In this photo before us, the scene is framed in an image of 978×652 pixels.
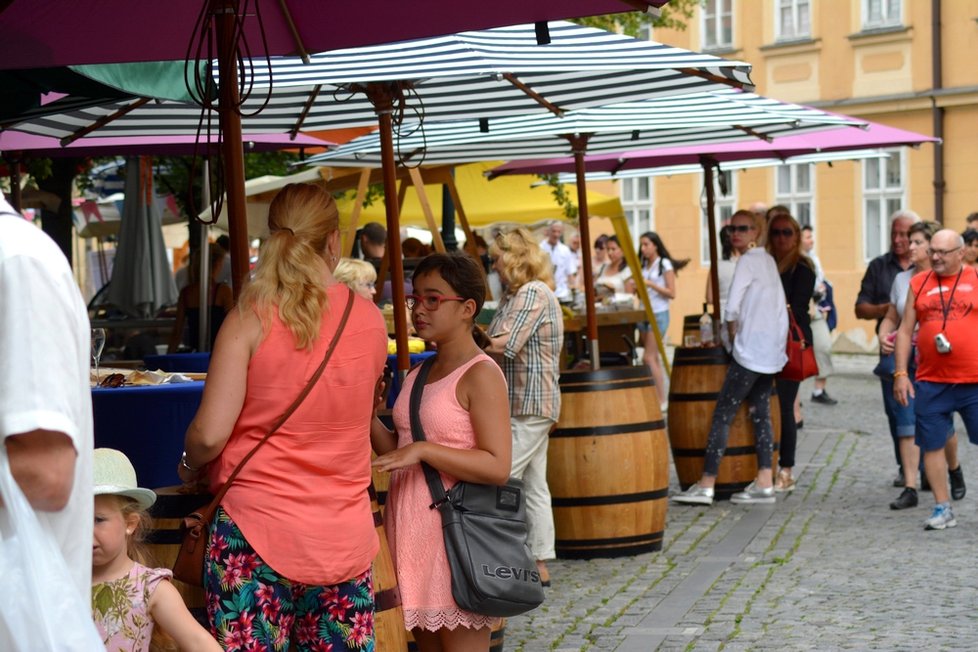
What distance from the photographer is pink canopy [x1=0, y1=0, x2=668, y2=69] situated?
4766 millimetres

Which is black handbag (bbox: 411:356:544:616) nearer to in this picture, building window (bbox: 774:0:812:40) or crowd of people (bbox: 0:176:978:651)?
crowd of people (bbox: 0:176:978:651)

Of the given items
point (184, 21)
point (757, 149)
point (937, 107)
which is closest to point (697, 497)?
point (757, 149)

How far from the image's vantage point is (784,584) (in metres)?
7.79

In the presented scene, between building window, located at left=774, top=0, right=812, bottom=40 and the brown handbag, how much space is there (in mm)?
27472

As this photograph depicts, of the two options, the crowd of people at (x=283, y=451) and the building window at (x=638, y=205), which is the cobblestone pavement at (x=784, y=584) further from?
the building window at (x=638, y=205)

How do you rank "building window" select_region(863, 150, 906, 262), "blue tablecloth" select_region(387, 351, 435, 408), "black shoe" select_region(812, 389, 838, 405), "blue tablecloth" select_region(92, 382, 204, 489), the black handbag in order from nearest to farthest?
the black handbag → "blue tablecloth" select_region(92, 382, 204, 489) → "blue tablecloth" select_region(387, 351, 435, 408) → "black shoe" select_region(812, 389, 838, 405) → "building window" select_region(863, 150, 906, 262)

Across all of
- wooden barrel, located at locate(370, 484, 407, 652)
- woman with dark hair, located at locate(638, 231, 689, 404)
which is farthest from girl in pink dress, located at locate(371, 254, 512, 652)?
woman with dark hair, located at locate(638, 231, 689, 404)

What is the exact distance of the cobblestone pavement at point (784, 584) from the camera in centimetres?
661

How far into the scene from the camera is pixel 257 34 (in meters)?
5.50

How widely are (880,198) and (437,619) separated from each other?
1002 inches

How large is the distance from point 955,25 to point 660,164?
16007 mm

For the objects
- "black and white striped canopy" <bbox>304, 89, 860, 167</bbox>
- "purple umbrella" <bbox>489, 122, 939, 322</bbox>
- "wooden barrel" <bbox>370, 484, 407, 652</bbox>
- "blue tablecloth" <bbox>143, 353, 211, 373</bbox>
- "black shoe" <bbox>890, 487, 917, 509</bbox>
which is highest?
"black and white striped canopy" <bbox>304, 89, 860, 167</bbox>

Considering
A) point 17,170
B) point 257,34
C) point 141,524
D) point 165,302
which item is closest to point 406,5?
point 257,34

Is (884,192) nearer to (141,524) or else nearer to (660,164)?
(660,164)
